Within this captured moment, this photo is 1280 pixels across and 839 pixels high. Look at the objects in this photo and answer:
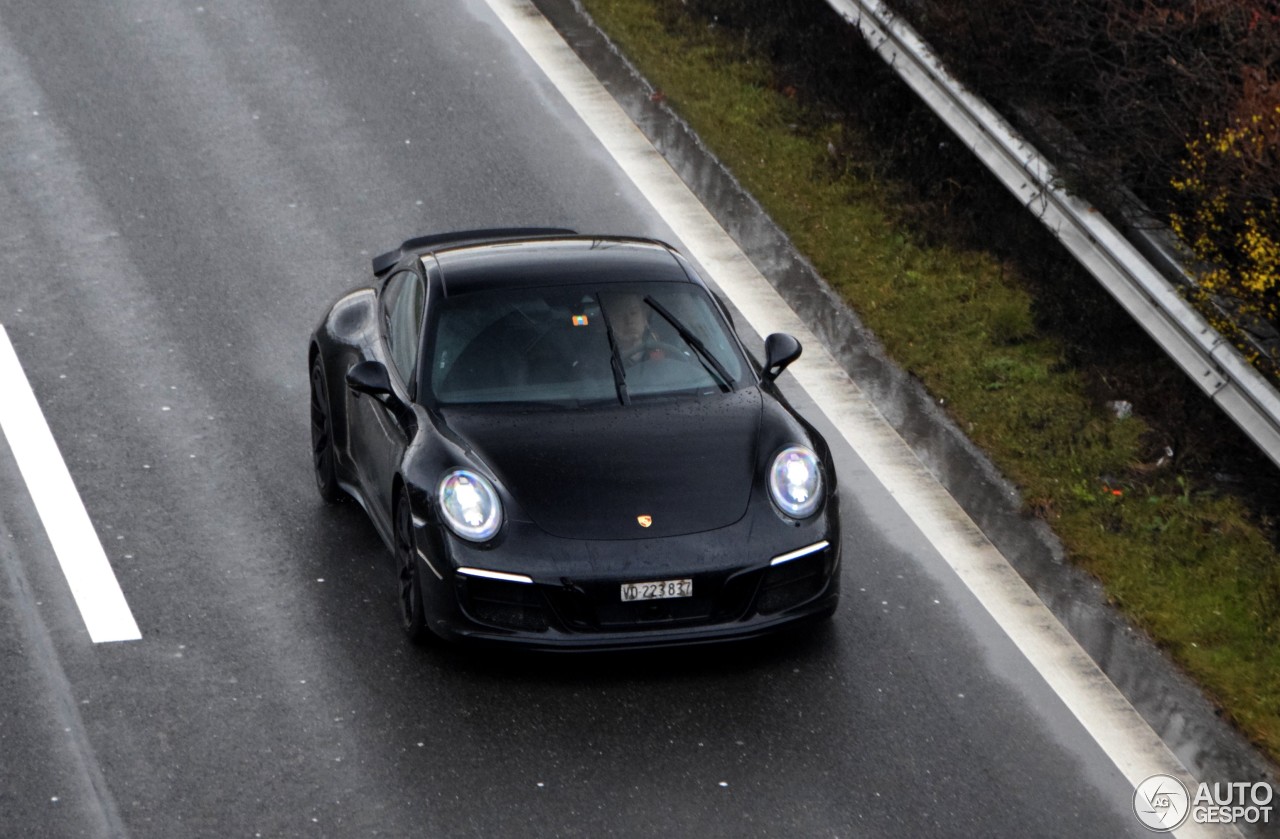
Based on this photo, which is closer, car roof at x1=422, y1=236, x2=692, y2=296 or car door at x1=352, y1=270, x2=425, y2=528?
car door at x1=352, y1=270, x2=425, y2=528

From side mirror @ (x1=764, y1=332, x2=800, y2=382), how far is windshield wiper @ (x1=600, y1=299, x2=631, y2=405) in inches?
27.4

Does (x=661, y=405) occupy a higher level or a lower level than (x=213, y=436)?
higher

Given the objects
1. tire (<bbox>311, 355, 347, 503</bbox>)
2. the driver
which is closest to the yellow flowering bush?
the driver

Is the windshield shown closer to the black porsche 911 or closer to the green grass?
the black porsche 911

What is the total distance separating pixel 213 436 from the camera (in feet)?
33.2

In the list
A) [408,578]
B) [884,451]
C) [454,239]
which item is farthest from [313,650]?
[884,451]

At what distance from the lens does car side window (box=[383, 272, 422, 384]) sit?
29.2ft

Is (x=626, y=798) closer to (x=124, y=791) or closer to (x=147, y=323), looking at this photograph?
(x=124, y=791)

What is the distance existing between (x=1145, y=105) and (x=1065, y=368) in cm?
147

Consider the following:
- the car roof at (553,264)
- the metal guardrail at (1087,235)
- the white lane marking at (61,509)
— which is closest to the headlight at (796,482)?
the car roof at (553,264)

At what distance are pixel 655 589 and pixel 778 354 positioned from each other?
5.49 ft

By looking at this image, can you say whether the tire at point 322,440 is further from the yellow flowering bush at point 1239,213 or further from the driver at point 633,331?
the yellow flowering bush at point 1239,213

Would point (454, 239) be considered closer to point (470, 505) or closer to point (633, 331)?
point (633, 331)

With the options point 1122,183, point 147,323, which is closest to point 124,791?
point 147,323
